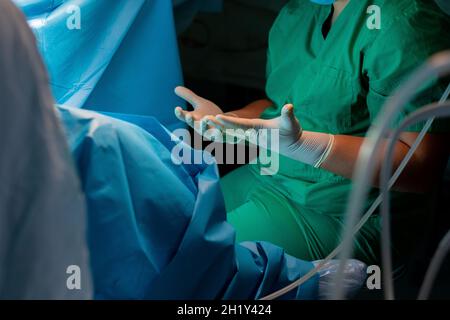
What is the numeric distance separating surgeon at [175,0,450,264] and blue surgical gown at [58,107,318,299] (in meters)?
0.26

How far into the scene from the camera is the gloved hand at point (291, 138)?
3.94ft

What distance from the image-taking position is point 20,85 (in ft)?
2.25

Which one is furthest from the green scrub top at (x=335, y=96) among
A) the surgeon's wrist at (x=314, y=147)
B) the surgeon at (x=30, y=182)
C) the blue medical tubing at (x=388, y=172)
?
the surgeon at (x=30, y=182)

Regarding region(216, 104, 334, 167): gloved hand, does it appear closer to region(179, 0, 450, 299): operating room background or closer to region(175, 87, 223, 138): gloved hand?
region(175, 87, 223, 138): gloved hand

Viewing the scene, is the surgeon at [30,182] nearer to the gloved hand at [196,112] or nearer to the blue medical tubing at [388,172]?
the blue medical tubing at [388,172]

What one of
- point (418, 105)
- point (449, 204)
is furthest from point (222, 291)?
point (449, 204)

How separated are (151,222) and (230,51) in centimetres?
141

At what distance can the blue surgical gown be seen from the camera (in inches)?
34.5

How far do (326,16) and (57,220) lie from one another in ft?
3.33

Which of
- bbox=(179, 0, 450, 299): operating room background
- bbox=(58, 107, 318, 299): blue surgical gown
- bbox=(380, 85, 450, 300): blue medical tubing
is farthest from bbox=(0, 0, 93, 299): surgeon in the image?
bbox=(179, 0, 450, 299): operating room background

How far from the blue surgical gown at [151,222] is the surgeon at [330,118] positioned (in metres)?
0.26

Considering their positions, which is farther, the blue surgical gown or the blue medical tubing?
the blue surgical gown

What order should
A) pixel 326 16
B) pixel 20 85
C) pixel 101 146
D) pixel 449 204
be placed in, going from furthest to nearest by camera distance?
pixel 449 204 < pixel 326 16 < pixel 101 146 < pixel 20 85
